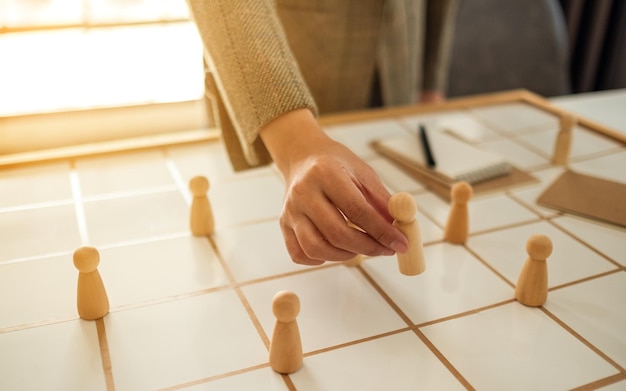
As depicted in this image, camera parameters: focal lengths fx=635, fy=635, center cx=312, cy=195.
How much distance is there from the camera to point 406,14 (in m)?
1.46

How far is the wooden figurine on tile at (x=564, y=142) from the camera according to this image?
113 cm

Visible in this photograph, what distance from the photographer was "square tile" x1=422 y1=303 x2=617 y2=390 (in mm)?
652

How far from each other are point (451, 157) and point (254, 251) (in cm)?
43

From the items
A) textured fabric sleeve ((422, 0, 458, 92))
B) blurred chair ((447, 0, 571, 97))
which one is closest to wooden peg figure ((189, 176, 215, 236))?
textured fabric sleeve ((422, 0, 458, 92))

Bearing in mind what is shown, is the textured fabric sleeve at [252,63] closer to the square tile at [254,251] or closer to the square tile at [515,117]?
the square tile at [254,251]

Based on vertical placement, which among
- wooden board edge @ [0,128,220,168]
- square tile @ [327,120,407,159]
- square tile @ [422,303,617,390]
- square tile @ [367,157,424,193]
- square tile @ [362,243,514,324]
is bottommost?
square tile @ [422,303,617,390]

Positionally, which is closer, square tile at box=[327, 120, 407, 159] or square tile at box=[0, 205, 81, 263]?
square tile at box=[0, 205, 81, 263]

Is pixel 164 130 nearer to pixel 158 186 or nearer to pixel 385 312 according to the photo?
pixel 158 186

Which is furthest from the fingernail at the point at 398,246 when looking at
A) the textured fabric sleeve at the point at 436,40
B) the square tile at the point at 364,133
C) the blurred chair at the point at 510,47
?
the blurred chair at the point at 510,47

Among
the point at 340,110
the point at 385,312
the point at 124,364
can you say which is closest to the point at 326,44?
the point at 340,110

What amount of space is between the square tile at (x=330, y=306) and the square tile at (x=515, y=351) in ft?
0.21

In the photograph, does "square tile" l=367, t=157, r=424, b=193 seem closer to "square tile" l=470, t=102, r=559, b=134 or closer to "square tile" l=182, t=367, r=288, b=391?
"square tile" l=470, t=102, r=559, b=134

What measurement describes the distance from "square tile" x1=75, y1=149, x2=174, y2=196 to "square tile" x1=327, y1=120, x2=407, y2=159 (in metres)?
0.33

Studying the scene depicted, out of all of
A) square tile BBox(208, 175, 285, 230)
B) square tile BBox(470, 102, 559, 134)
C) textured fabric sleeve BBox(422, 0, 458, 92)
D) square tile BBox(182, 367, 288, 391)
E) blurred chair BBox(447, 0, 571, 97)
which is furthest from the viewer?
blurred chair BBox(447, 0, 571, 97)
